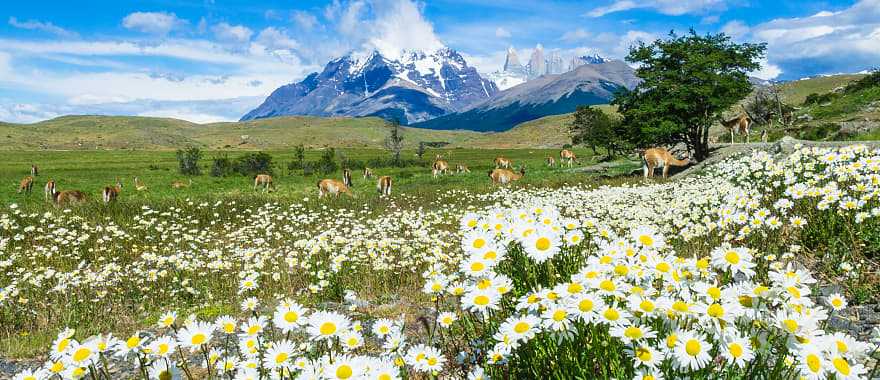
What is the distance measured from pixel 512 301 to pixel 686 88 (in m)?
30.0

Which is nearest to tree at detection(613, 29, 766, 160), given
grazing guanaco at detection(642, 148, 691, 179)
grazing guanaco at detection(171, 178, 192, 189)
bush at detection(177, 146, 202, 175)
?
grazing guanaco at detection(642, 148, 691, 179)

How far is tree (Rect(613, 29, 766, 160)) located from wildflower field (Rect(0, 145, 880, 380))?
54.2ft

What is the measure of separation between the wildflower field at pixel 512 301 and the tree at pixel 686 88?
16517 millimetres

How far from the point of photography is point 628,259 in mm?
3348

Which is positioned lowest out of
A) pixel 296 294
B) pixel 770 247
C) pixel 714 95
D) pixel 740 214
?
pixel 296 294

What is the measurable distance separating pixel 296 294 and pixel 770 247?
8.10 m

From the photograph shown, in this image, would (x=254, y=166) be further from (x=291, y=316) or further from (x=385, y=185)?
(x=291, y=316)

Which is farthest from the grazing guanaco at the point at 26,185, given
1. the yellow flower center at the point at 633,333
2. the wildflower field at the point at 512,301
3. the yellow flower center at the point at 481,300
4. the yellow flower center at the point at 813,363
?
the yellow flower center at the point at 813,363

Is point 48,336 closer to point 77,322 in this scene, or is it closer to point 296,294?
point 77,322

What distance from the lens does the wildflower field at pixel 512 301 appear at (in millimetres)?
2447

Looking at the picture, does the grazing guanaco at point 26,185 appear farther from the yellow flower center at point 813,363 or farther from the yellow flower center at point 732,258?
the yellow flower center at point 813,363

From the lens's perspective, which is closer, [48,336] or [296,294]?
[48,336]

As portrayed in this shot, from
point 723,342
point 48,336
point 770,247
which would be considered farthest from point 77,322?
point 770,247

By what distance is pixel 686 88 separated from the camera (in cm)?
2872
